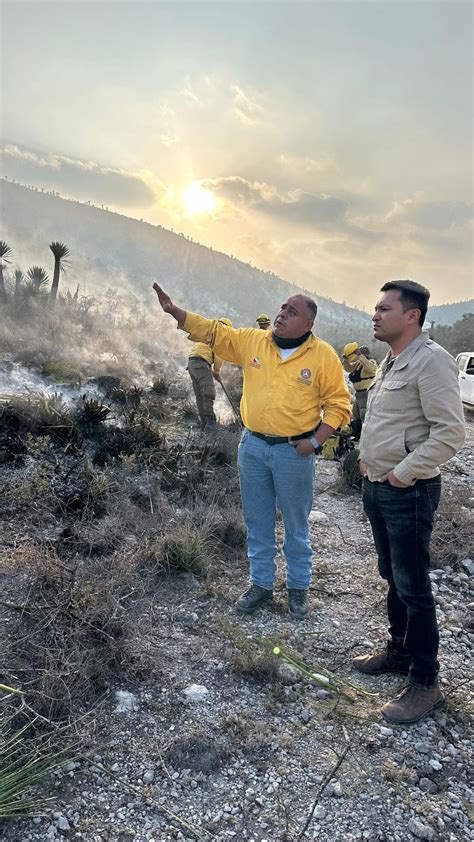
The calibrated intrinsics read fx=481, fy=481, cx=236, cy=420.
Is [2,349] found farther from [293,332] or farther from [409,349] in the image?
[409,349]

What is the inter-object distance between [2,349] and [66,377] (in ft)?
5.77

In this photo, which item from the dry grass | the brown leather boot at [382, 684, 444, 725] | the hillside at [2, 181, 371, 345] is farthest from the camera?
the hillside at [2, 181, 371, 345]

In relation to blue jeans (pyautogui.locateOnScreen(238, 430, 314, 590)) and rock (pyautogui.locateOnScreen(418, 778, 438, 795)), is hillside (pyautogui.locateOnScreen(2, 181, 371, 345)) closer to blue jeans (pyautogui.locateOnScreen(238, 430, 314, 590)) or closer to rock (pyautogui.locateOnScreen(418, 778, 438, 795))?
blue jeans (pyautogui.locateOnScreen(238, 430, 314, 590))

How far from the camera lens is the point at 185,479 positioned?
17.1ft

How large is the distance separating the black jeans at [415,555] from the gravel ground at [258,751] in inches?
13.1

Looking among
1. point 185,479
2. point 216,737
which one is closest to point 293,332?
point 216,737

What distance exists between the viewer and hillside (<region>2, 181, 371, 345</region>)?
151 ft

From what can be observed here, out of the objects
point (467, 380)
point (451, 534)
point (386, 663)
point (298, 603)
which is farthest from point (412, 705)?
point (467, 380)

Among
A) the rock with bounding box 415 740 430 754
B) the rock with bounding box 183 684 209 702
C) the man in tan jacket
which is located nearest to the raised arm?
the man in tan jacket

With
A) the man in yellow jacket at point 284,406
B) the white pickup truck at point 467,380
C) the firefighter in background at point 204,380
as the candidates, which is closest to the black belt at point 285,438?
the man in yellow jacket at point 284,406

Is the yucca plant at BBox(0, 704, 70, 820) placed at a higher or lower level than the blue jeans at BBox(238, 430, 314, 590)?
lower

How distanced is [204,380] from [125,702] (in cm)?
→ 566

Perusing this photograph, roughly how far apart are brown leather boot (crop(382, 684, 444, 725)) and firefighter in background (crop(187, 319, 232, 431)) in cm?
541

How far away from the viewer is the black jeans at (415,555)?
7.50 ft
